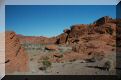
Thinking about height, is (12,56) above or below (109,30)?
below

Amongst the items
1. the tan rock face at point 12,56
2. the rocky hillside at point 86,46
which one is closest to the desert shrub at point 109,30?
the rocky hillside at point 86,46

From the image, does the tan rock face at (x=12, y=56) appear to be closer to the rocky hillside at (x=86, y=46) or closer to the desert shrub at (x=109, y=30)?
the rocky hillside at (x=86, y=46)

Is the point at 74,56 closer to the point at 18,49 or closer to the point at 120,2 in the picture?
the point at 18,49

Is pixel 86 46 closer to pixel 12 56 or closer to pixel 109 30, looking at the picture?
pixel 109 30

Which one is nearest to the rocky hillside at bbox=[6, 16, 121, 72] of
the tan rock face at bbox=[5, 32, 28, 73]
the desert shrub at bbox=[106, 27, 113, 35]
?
the desert shrub at bbox=[106, 27, 113, 35]

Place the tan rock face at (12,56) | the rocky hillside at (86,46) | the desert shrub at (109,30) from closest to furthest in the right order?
the tan rock face at (12,56), the rocky hillside at (86,46), the desert shrub at (109,30)

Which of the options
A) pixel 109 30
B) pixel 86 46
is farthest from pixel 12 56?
pixel 109 30

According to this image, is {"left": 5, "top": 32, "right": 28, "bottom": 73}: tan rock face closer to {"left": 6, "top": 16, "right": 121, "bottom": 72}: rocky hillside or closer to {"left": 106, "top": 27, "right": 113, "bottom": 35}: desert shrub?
{"left": 6, "top": 16, "right": 121, "bottom": 72}: rocky hillside

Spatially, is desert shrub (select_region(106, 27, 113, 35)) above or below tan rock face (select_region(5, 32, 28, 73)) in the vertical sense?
above

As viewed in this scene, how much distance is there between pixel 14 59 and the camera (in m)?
7.07

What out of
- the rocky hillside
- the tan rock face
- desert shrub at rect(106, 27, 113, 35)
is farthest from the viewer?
desert shrub at rect(106, 27, 113, 35)

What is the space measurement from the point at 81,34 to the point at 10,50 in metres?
16.4

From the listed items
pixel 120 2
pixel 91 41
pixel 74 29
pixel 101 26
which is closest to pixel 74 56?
pixel 91 41

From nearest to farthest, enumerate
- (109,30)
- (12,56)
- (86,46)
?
1. (12,56)
2. (86,46)
3. (109,30)
